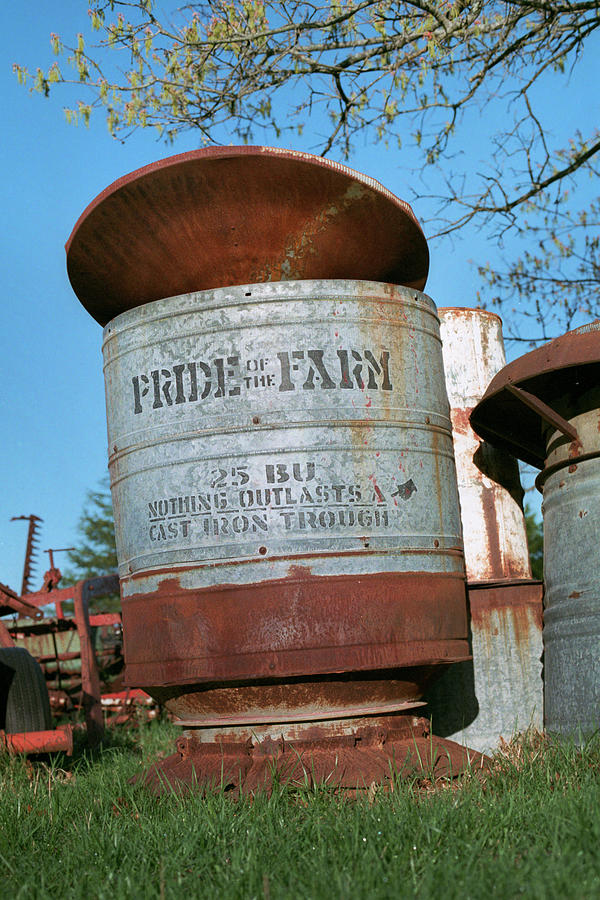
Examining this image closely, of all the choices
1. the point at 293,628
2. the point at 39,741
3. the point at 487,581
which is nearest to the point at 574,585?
the point at 487,581

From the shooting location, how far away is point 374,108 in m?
7.31

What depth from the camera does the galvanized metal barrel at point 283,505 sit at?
361cm

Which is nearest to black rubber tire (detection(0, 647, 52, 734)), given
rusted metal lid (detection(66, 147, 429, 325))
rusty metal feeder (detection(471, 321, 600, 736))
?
rusted metal lid (detection(66, 147, 429, 325))

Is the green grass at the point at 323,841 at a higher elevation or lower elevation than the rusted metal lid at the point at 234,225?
lower

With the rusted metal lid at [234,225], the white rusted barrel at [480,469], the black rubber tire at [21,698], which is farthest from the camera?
the black rubber tire at [21,698]

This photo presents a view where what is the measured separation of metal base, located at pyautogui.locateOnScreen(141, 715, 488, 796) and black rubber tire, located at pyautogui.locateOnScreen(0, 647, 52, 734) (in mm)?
1859

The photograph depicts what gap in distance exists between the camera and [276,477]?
3.67 m

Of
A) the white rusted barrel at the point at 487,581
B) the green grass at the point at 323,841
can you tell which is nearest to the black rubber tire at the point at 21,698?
the green grass at the point at 323,841

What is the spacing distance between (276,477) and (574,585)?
58.6 inches

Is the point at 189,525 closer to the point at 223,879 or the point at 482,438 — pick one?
the point at 223,879

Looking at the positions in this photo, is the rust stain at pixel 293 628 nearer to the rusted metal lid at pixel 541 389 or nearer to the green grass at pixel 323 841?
the green grass at pixel 323 841

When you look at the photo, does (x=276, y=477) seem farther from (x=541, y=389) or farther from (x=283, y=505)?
(x=541, y=389)

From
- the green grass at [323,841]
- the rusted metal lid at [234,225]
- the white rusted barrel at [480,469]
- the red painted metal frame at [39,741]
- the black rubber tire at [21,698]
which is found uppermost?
the rusted metal lid at [234,225]

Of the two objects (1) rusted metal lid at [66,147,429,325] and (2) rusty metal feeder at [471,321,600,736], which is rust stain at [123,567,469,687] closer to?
(2) rusty metal feeder at [471,321,600,736]
